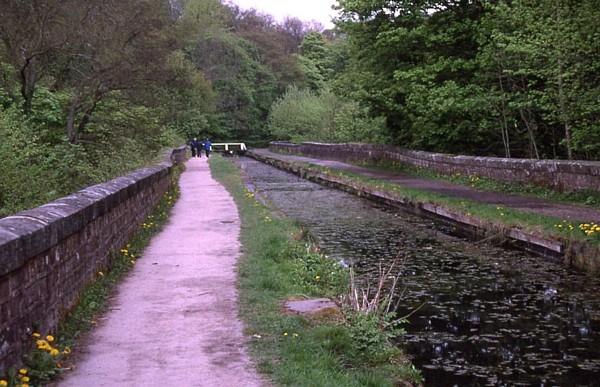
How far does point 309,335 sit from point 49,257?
7.83 feet

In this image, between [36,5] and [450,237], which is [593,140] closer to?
[450,237]

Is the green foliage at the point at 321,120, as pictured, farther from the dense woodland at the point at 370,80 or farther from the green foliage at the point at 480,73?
the dense woodland at the point at 370,80

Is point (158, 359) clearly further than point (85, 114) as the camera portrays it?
No

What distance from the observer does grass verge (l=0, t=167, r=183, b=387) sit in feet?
16.0

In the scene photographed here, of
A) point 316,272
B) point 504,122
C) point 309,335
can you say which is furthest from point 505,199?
point 309,335

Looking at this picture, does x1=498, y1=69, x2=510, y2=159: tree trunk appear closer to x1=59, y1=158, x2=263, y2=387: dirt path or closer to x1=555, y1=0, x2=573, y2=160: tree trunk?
x1=555, y1=0, x2=573, y2=160: tree trunk

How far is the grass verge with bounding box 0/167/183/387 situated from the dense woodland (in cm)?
214

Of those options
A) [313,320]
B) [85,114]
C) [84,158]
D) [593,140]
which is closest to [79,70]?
[85,114]

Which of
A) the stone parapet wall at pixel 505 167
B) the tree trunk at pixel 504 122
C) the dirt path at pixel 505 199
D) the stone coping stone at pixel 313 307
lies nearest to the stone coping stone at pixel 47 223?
the stone coping stone at pixel 313 307

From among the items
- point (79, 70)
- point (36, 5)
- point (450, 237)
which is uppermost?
point (36, 5)

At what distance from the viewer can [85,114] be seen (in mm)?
21828

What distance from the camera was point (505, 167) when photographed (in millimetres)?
→ 19578

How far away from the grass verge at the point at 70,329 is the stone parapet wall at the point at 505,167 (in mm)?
10089

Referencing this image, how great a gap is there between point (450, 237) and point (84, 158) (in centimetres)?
1080
